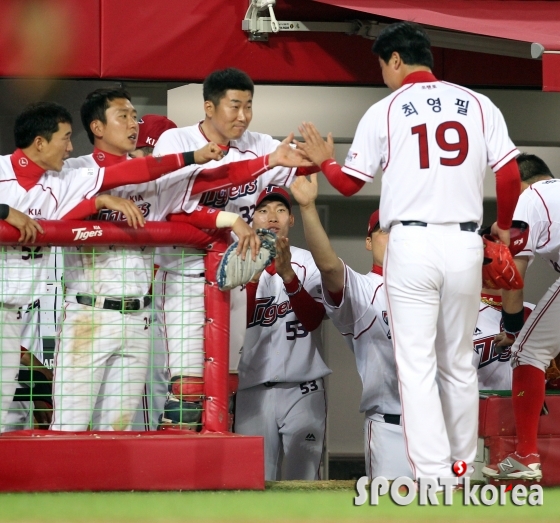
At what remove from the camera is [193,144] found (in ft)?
15.8

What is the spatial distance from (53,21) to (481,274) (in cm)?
348

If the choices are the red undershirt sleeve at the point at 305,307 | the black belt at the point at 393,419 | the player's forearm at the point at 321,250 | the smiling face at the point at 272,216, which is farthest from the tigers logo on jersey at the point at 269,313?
the black belt at the point at 393,419

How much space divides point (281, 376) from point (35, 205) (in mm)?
1700

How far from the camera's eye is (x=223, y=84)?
4.82m

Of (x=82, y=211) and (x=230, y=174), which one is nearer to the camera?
(x=82, y=211)

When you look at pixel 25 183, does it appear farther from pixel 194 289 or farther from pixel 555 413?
pixel 555 413

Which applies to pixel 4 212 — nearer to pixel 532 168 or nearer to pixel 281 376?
pixel 281 376

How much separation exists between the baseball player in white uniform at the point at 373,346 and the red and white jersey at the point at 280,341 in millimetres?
334

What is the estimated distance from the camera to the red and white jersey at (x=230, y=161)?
15.4 ft

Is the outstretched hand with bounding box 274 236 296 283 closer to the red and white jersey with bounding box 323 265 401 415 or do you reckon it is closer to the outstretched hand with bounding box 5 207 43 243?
the red and white jersey with bounding box 323 265 401 415

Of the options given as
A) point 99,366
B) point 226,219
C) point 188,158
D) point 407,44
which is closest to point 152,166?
point 188,158

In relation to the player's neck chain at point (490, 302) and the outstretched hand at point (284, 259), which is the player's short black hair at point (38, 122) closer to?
the outstretched hand at point (284, 259)

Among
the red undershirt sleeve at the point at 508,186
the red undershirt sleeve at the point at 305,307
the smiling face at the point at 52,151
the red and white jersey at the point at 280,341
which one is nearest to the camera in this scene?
the red undershirt sleeve at the point at 508,186

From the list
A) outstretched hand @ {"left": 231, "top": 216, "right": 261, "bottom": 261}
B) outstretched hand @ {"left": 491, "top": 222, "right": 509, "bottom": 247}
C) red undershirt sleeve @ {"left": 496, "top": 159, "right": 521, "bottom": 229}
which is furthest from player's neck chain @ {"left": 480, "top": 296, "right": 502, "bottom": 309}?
outstretched hand @ {"left": 231, "top": 216, "right": 261, "bottom": 261}
